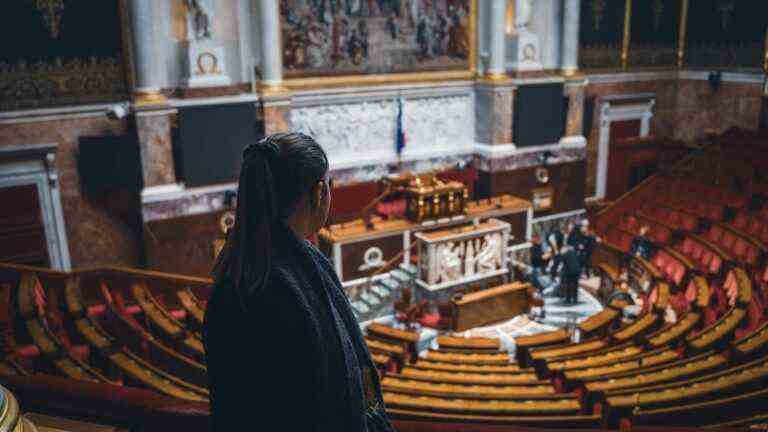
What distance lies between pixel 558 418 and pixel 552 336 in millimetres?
3149

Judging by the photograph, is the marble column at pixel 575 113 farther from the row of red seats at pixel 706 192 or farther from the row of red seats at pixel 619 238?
the row of red seats at pixel 619 238

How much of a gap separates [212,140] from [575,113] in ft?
29.9

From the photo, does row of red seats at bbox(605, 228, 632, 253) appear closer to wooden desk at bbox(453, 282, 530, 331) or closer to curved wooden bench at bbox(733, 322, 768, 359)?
wooden desk at bbox(453, 282, 530, 331)

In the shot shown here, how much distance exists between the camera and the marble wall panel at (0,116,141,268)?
34.9ft

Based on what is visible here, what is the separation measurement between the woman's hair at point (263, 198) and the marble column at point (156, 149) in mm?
10322

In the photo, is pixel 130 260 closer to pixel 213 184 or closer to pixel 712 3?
pixel 213 184

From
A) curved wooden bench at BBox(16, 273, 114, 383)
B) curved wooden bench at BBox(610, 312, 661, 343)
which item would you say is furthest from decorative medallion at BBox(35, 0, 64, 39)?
curved wooden bench at BBox(610, 312, 661, 343)

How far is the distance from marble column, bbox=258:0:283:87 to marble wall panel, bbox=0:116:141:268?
2.84 metres

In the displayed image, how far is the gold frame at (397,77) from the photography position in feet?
43.0

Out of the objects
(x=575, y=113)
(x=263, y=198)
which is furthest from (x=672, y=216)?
(x=263, y=198)

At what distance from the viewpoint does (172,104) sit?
446 inches

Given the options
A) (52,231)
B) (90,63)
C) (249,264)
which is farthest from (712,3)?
(249,264)

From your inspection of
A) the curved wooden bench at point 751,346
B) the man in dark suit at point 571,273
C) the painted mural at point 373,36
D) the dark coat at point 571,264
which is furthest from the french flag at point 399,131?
the curved wooden bench at point 751,346

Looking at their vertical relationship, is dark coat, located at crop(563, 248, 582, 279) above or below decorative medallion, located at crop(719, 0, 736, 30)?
below
